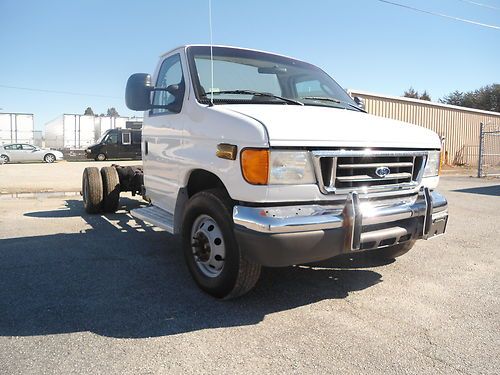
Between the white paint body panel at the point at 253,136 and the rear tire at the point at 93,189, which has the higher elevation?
the white paint body panel at the point at 253,136

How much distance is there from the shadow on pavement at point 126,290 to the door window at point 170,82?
169cm

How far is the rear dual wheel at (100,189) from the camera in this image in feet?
23.9

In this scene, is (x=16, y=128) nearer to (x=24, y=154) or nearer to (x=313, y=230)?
(x=24, y=154)

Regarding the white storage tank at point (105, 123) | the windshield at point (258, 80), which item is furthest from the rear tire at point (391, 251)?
the white storage tank at point (105, 123)

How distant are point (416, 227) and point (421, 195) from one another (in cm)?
34

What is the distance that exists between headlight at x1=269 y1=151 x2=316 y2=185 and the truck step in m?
1.59

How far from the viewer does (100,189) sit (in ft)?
24.1

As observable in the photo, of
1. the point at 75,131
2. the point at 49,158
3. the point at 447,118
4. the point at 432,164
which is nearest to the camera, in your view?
the point at 432,164

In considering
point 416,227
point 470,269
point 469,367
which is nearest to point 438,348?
point 469,367

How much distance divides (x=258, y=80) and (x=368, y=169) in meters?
1.66

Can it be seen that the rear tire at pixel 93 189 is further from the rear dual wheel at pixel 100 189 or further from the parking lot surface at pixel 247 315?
the parking lot surface at pixel 247 315

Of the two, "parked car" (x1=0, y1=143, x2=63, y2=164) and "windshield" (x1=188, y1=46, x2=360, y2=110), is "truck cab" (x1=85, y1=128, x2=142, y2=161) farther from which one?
"windshield" (x1=188, y1=46, x2=360, y2=110)

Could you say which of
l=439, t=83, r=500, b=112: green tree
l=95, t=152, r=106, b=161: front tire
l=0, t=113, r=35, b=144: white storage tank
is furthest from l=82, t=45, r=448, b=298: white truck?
l=439, t=83, r=500, b=112: green tree

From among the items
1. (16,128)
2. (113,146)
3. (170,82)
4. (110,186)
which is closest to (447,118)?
(113,146)
